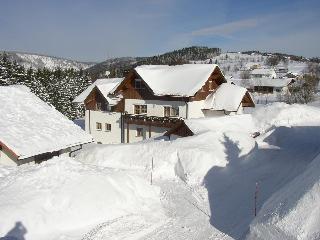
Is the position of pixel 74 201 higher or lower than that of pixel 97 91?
lower

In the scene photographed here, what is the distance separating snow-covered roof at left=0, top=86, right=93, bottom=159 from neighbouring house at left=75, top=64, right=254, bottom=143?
36.8 feet

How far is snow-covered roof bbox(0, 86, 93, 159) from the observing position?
776 inches

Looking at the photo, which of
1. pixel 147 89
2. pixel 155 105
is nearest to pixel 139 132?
pixel 155 105

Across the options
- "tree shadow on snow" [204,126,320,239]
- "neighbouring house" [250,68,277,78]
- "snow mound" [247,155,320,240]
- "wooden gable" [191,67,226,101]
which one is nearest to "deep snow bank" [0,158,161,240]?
"tree shadow on snow" [204,126,320,239]

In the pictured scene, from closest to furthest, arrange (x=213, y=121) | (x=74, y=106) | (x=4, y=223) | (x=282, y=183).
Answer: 1. (x=4, y=223)
2. (x=282, y=183)
3. (x=213, y=121)
4. (x=74, y=106)

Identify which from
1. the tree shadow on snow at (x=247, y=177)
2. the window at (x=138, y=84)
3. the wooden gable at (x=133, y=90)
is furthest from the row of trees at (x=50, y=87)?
the tree shadow on snow at (x=247, y=177)

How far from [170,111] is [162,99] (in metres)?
1.28

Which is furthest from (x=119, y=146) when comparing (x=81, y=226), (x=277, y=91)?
(x=277, y=91)

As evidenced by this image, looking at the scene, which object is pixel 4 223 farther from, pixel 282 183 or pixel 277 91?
pixel 277 91

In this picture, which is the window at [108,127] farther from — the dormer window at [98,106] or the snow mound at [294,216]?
the snow mound at [294,216]

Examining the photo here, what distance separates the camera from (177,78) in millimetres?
34375

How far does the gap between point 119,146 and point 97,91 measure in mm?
15771

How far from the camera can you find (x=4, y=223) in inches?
512

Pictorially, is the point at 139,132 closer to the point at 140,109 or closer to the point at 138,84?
the point at 140,109
